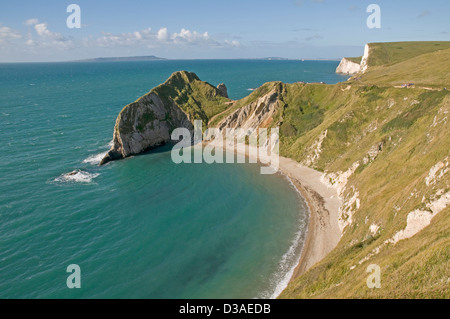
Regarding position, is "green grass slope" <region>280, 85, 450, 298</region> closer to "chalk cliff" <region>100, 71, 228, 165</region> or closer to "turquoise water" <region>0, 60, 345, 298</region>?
"turquoise water" <region>0, 60, 345, 298</region>

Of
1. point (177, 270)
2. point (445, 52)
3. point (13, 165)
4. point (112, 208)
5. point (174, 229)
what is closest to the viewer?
point (177, 270)

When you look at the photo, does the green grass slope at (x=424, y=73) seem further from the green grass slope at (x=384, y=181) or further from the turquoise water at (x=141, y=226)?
the turquoise water at (x=141, y=226)

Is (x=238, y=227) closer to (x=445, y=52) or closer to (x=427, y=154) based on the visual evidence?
(x=427, y=154)

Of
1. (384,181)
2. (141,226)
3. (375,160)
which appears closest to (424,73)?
(375,160)

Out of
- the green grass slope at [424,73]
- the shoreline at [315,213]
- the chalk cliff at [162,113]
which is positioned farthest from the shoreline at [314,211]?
the green grass slope at [424,73]

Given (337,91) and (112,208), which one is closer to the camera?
(112,208)

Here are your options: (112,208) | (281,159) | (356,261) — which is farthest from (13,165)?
(356,261)

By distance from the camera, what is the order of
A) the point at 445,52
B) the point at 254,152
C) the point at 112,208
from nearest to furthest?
the point at 112,208, the point at 254,152, the point at 445,52
